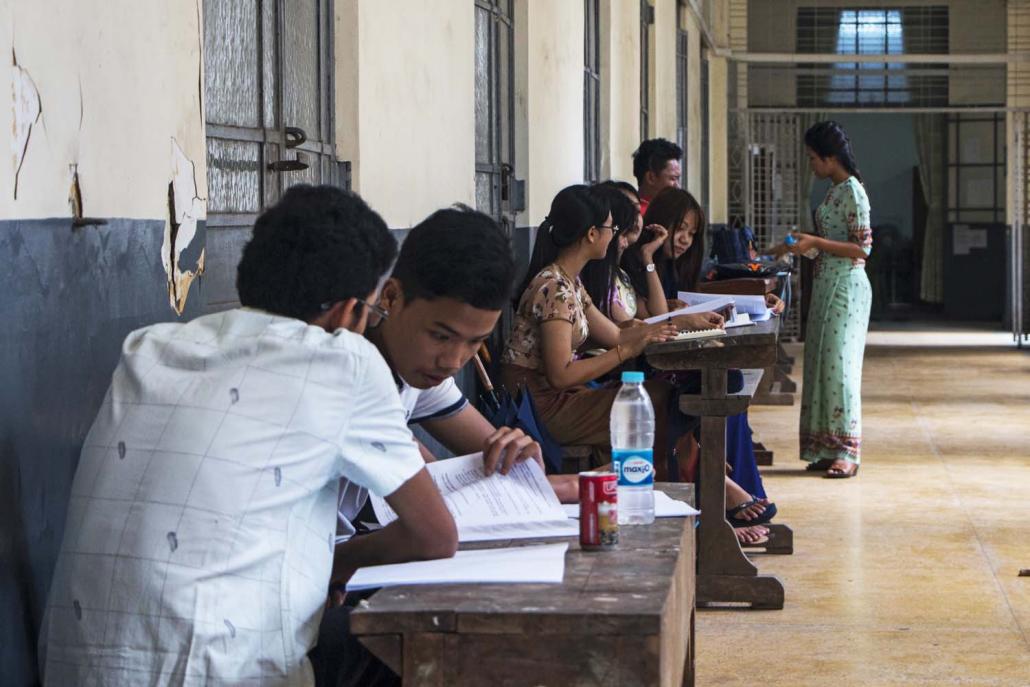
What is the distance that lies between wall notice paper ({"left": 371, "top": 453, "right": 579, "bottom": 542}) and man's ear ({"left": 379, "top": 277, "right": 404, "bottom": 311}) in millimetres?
276

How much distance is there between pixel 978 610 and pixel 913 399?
18.7ft

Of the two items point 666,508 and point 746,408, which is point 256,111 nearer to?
point 666,508

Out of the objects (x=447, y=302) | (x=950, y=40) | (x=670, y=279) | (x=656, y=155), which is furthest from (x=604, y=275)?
(x=950, y=40)

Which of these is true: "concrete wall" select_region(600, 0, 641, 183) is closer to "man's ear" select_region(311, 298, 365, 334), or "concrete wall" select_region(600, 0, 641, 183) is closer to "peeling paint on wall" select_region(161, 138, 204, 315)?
"peeling paint on wall" select_region(161, 138, 204, 315)

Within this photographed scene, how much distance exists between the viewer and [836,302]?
21.7 feet

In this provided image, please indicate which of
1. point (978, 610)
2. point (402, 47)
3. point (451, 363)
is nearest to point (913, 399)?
point (978, 610)

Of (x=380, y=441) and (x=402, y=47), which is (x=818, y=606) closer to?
(x=402, y=47)

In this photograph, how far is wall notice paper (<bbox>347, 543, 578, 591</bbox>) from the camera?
6.68 ft

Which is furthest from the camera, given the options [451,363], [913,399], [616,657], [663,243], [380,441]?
[913,399]

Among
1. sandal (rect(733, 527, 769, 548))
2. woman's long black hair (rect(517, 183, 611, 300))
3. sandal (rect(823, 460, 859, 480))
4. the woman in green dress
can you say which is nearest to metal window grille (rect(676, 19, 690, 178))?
the woman in green dress

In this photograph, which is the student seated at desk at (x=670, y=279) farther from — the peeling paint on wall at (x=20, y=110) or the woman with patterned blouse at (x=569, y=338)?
the peeling paint on wall at (x=20, y=110)

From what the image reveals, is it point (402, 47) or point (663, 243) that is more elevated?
point (402, 47)

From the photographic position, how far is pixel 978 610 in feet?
14.4

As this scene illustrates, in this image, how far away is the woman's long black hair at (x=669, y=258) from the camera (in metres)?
5.83
